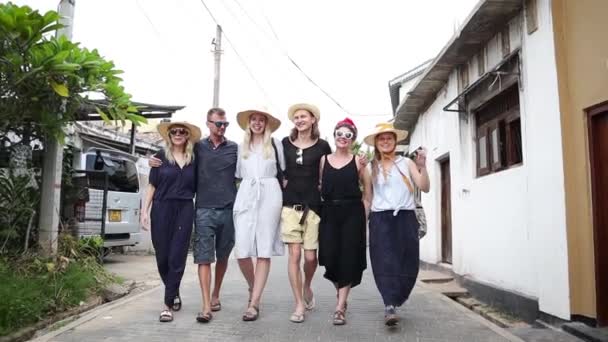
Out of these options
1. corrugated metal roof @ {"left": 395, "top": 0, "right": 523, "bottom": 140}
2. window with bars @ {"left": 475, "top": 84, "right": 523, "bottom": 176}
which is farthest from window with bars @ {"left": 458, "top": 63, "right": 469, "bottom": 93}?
window with bars @ {"left": 475, "top": 84, "right": 523, "bottom": 176}

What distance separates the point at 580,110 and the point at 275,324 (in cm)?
A: 336

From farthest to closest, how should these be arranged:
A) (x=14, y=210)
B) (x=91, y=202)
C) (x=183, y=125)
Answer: (x=91, y=202), (x=14, y=210), (x=183, y=125)

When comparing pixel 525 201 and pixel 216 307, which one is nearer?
pixel 216 307

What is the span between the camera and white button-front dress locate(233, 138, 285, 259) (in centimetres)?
488

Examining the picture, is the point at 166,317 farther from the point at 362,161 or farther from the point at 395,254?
the point at 362,161

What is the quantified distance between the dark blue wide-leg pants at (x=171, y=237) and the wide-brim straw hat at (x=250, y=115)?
952mm

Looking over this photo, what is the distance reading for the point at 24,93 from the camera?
16.6ft

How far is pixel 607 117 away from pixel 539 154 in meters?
A: 0.89

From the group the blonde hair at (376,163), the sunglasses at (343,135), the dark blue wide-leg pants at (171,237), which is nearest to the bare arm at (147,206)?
the dark blue wide-leg pants at (171,237)

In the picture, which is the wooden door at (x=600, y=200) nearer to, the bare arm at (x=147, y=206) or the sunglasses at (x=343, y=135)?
the sunglasses at (x=343, y=135)

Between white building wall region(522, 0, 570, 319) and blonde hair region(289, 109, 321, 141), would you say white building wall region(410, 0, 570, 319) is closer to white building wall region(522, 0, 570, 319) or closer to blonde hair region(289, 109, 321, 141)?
white building wall region(522, 0, 570, 319)

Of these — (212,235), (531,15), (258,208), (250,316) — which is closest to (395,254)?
(258,208)

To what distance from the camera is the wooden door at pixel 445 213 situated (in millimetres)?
10078

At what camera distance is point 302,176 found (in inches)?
194
